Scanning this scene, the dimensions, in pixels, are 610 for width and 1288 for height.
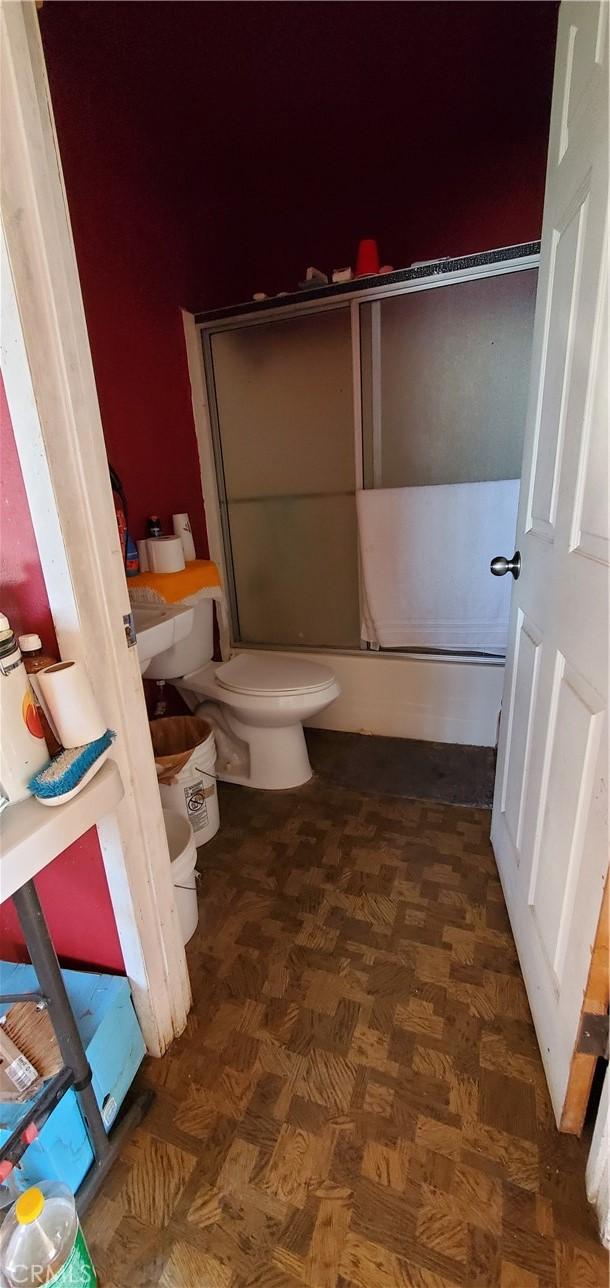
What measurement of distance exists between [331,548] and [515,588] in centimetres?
102

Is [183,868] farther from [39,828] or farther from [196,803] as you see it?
[39,828]

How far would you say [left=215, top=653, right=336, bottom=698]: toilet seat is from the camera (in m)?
1.73

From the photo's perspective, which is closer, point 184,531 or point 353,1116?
point 353,1116

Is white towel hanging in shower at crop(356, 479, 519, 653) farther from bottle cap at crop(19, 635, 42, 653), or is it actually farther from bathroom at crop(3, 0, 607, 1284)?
bottle cap at crop(19, 635, 42, 653)

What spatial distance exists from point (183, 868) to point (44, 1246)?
23.8 inches

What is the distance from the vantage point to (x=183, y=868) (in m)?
1.24

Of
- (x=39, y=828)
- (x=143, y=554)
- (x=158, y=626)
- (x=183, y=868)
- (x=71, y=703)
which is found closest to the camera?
(x=39, y=828)

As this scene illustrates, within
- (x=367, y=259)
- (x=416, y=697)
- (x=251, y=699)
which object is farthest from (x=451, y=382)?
(x=251, y=699)

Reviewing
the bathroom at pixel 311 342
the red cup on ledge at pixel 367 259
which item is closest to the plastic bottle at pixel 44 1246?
the bathroom at pixel 311 342

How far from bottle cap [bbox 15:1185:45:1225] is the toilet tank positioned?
121cm

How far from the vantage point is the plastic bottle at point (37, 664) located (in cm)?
77

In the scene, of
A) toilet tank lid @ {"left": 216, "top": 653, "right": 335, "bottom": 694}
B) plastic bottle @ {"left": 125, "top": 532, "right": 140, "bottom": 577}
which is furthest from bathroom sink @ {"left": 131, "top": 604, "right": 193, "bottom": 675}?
toilet tank lid @ {"left": 216, "top": 653, "right": 335, "bottom": 694}

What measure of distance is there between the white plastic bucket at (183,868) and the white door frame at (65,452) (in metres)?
0.23

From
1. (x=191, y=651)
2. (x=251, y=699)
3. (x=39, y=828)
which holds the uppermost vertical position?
(x=39, y=828)
